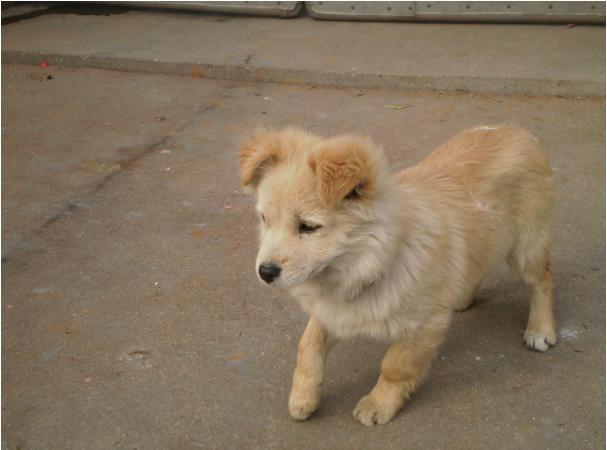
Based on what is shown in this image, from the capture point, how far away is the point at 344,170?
2.71 meters

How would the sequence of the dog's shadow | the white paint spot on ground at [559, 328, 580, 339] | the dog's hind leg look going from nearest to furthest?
the dog's shadow < the dog's hind leg < the white paint spot on ground at [559, 328, 580, 339]

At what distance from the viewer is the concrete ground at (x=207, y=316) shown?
3.25 meters

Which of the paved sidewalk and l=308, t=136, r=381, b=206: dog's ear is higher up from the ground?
l=308, t=136, r=381, b=206: dog's ear

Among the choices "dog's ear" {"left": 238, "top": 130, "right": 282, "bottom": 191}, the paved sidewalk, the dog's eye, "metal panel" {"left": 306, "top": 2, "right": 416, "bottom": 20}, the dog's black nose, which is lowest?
the paved sidewalk

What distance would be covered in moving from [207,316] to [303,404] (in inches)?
40.4

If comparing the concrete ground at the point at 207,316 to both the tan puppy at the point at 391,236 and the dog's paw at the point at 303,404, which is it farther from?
the tan puppy at the point at 391,236

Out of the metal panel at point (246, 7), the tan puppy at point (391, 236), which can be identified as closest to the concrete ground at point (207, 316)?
the tan puppy at point (391, 236)

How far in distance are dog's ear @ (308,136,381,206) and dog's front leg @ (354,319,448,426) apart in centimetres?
76

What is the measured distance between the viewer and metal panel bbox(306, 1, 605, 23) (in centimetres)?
834

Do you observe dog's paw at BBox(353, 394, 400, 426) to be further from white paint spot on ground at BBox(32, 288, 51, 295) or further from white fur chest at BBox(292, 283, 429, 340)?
white paint spot on ground at BBox(32, 288, 51, 295)

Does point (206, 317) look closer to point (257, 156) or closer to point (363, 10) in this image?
point (257, 156)

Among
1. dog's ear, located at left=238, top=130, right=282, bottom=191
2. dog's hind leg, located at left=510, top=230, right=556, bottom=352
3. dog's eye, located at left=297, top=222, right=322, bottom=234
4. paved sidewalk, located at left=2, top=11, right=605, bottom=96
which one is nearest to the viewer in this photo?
dog's eye, located at left=297, top=222, right=322, bottom=234

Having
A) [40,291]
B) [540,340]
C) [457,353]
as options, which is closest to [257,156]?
[457,353]

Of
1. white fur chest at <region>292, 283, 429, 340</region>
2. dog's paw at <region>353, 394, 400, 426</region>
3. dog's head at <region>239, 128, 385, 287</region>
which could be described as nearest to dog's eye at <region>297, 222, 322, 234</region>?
dog's head at <region>239, 128, 385, 287</region>
